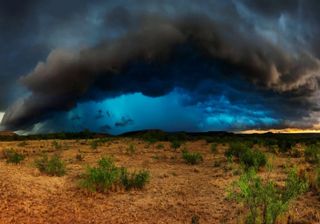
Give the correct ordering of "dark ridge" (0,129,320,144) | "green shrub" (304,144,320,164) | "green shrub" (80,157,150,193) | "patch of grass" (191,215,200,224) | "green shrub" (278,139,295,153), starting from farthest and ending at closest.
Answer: "dark ridge" (0,129,320,144), "green shrub" (278,139,295,153), "green shrub" (304,144,320,164), "green shrub" (80,157,150,193), "patch of grass" (191,215,200,224)

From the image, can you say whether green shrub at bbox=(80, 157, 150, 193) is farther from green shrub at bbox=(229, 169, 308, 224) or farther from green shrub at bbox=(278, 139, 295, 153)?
green shrub at bbox=(278, 139, 295, 153)

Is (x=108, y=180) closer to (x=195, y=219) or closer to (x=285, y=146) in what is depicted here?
(x=195, y=219)

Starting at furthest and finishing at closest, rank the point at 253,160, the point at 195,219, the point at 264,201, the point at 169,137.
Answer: the point at 169,137 → the point at 253,160 → the point at 195,219 → the point at 264,201

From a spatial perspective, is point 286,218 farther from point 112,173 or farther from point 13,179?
point 13,179

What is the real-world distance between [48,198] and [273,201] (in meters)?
6.12

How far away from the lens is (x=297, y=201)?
12.7 metres

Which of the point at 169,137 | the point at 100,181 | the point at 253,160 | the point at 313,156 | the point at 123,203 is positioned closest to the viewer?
the point at 123,203

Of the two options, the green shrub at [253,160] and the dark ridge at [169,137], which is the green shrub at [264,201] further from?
the dark ridge at [169,137]

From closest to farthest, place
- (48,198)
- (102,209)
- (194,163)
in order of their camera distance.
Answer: (102,209) < (48,198) < (194,163)

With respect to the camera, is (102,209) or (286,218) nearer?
(286,218)

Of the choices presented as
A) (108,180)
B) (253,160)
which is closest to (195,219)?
(108,180)

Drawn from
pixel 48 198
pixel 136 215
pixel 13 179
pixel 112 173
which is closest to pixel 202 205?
pixel 136 215

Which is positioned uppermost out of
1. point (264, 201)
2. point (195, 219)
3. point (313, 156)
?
point (313, 156)

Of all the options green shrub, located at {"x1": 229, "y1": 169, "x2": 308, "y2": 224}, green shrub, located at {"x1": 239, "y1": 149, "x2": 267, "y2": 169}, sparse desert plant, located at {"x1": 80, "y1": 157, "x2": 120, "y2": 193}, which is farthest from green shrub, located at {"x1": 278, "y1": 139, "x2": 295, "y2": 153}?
green shrub, located at {"x1": 229, "y1": 169, "x2": 308, "y2": 224}
